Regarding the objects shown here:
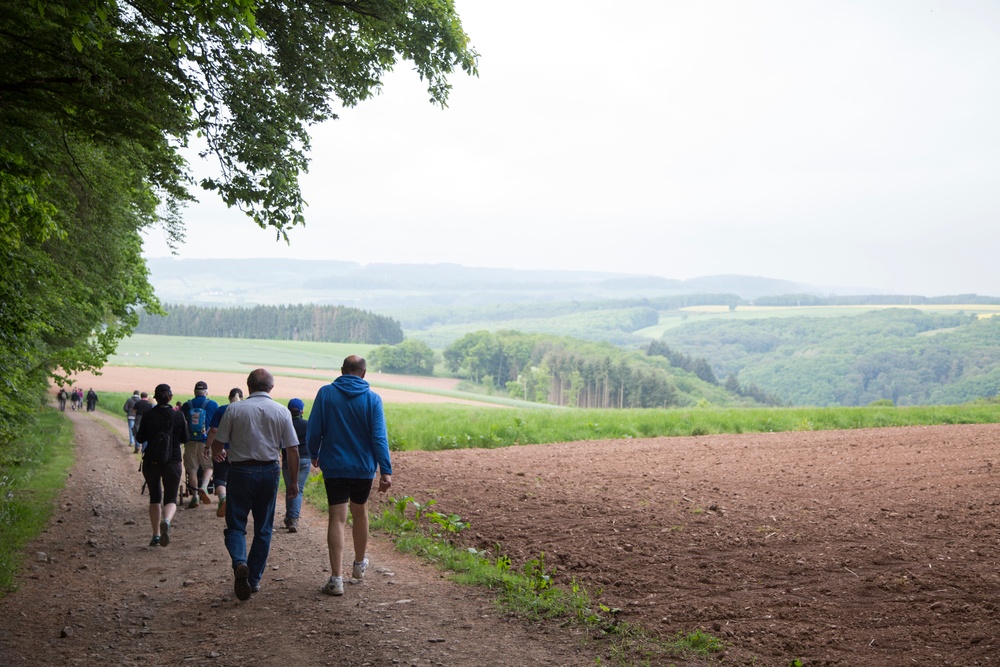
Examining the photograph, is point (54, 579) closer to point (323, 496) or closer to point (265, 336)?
point (323, 496)

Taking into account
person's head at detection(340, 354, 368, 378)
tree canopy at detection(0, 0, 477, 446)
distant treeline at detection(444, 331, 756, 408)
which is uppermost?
tree canopy at detection(0, 0, 477, 446)

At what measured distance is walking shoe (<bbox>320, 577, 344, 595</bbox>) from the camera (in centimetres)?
799

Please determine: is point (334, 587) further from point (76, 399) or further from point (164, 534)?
point (76, 399)

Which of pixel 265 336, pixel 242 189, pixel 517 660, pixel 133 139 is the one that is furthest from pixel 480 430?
pixel 265 336

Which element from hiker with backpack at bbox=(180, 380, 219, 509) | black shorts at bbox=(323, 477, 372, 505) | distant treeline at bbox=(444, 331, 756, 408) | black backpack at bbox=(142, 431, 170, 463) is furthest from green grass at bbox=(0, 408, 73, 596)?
distant treeline at bbox=(444, 331, 756, 408)

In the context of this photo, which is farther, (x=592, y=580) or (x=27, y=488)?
(x=27, y=488)

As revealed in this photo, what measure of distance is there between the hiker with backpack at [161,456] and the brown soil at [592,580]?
0.37 metres

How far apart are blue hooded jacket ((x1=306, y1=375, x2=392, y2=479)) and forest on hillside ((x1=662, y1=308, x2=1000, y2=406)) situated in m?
62.0

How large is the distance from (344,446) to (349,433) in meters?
0.13

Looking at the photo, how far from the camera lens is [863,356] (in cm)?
11506

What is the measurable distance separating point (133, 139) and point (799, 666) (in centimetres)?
943

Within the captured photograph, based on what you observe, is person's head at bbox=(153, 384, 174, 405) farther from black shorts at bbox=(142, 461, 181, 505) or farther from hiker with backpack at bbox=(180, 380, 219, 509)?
hiker with backpack at bbox=(180, 380, 219, 509)

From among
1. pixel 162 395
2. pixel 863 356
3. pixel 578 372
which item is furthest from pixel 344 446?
pixel 863 356

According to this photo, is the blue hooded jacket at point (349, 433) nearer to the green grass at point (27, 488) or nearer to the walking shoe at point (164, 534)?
the green grass at point (27, 488)
